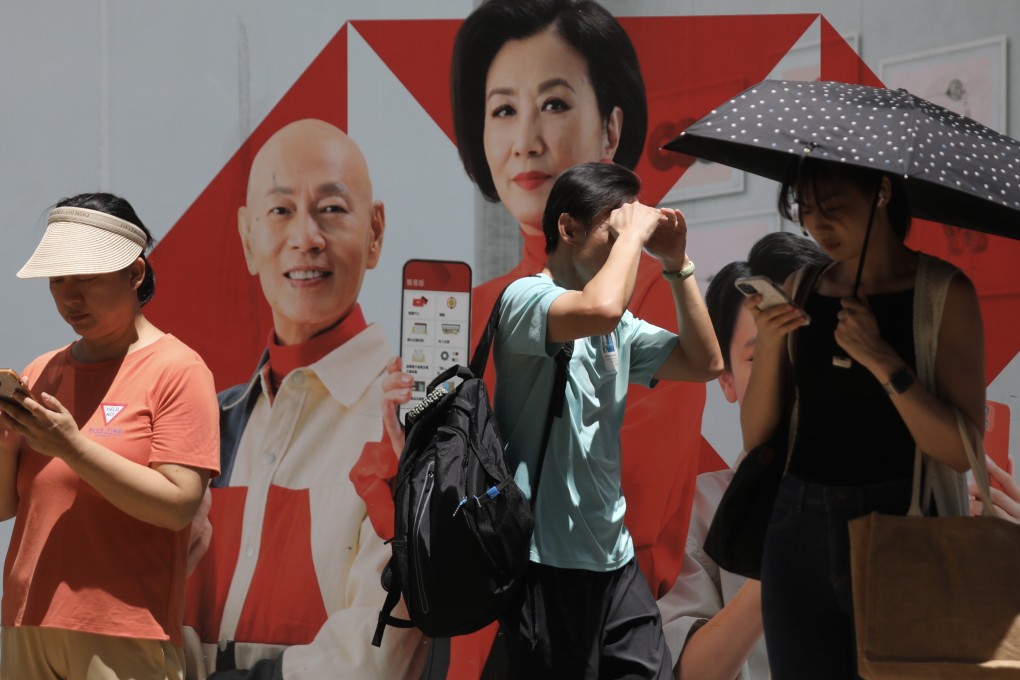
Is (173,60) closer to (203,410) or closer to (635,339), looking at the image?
(203,410)

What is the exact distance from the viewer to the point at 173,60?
4203 millimetres

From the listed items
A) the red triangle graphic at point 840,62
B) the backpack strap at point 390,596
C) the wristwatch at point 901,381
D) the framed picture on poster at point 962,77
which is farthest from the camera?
the red triangle graphic at point 840,62

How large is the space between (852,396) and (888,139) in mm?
567

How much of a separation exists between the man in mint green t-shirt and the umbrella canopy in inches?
11.7

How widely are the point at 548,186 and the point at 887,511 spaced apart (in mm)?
1974

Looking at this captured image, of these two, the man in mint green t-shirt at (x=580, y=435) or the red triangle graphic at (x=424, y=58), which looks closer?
the man in mint green t-shirt at (x=580, y=435)

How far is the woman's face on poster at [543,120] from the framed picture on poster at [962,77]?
1009 millimetres

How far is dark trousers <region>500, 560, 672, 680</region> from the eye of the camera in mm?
2379

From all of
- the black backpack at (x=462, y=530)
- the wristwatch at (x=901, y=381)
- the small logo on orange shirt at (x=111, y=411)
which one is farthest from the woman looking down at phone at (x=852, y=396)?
the small logo on orange shirt at (x=111, y=411)

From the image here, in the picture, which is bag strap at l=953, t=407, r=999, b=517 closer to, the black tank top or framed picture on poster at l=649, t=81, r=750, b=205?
the black tank top

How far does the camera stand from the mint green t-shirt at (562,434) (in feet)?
7.91

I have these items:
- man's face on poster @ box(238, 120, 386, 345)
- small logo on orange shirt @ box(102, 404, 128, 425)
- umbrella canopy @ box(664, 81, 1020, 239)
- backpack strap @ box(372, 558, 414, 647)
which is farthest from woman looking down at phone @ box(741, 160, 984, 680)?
man's face on poster @ box(238, 120, 386, 345)

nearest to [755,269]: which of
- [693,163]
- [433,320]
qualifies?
[693,163]

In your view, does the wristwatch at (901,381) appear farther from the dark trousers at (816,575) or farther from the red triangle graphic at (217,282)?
the red triangle graphic at (217,282)
